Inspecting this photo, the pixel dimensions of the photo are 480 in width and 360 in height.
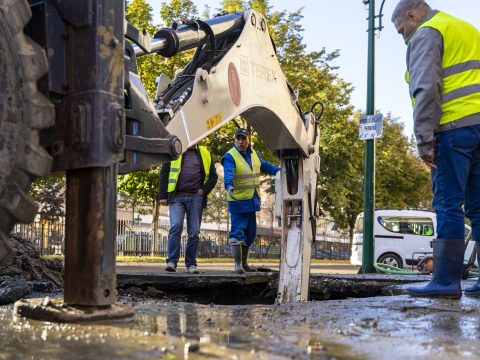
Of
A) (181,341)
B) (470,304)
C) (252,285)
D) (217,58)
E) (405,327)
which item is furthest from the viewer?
(252,285)

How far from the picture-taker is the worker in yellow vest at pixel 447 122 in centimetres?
399

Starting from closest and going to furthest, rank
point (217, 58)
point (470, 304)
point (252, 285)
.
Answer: point (470, 304), point (217, 58), point (252, 285)

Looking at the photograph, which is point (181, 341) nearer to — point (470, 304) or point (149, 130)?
point (149, 130)

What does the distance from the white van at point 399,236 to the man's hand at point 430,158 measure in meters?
15.0

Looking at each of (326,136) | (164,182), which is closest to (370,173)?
(164,182)

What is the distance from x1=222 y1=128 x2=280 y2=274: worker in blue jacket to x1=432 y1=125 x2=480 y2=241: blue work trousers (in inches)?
161

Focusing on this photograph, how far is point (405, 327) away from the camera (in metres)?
2.48

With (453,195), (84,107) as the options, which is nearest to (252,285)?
(453,195)

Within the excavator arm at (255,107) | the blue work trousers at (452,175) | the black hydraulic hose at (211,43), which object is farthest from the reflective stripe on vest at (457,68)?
the black hydraulic hose at (211,43)

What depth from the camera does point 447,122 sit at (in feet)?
13.3

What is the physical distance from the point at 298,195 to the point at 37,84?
318 centimetres

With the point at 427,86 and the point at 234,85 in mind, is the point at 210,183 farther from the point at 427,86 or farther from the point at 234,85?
the point at 427,86

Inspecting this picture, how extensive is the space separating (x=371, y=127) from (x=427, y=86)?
811cm

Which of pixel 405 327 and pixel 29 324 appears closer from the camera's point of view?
pixel 29 324
